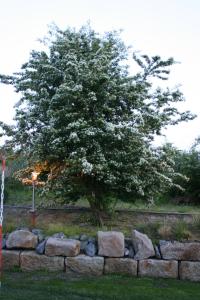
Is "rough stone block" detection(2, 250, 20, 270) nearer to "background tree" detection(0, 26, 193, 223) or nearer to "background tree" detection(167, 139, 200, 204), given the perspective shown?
"background tree" detection(0, 26, 193, 223)

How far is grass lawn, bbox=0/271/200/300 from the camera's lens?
6.74 meters

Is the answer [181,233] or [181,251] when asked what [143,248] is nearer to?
[181,251]

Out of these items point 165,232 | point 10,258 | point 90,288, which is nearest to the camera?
point 90,288

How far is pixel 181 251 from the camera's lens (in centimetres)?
830

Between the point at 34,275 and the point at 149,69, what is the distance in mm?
6837

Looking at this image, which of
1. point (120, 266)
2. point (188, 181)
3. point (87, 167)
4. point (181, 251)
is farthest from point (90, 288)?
point (188, 181)

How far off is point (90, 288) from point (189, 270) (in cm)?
201

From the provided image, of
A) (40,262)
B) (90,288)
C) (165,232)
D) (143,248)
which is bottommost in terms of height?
(90,288)

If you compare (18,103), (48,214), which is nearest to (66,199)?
(48,214)

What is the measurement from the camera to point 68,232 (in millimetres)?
9141

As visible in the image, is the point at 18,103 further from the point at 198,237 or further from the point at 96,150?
the point at 198,237

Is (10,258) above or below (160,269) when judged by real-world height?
above

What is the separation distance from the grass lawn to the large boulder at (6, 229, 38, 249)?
0.57m

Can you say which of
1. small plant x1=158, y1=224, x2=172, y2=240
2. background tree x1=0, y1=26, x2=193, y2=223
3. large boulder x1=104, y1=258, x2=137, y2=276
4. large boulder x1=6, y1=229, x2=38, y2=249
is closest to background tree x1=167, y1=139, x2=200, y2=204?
background tree x1=0, y1=26, x2=193, y2=223
